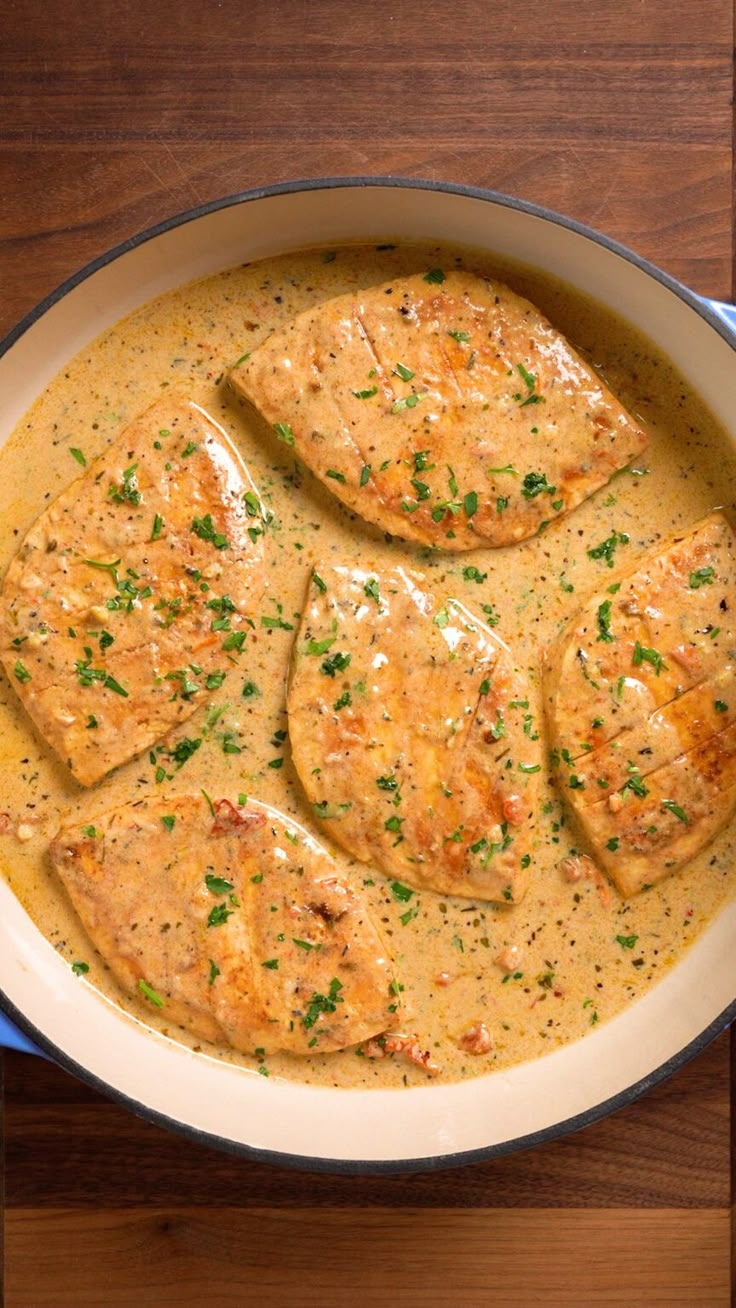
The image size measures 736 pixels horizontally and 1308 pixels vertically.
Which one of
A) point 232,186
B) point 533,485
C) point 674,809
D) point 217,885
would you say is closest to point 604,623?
point 533,485

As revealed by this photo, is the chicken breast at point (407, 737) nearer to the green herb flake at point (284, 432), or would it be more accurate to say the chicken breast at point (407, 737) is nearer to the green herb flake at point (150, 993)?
the green herb flake at point (284, 432)

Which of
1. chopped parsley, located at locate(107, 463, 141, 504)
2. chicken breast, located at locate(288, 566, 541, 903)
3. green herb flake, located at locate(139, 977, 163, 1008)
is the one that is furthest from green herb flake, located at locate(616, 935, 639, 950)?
chopped parsley, located at locate(107, 463, 141, 504)

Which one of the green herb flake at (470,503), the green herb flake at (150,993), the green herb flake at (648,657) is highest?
the green herb flake at (470,503)

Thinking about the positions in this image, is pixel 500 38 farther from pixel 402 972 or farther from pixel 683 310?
pixel 402 972

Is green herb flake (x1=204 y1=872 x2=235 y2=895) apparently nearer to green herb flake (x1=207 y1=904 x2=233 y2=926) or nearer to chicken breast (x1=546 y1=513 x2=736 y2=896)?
green herb flake (x1=207 y1=904 x2=233 y2=926)

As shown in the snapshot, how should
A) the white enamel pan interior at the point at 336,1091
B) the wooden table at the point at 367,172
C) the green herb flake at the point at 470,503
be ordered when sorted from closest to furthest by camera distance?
1. the white enamel pan interior at the point at 336,1091
2. the green herb flake at the point at 470,503
3. the wooden table at the point at 367,172

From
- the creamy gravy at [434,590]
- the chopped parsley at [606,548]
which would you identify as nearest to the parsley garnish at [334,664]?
the creamy gravy at [434,590]
